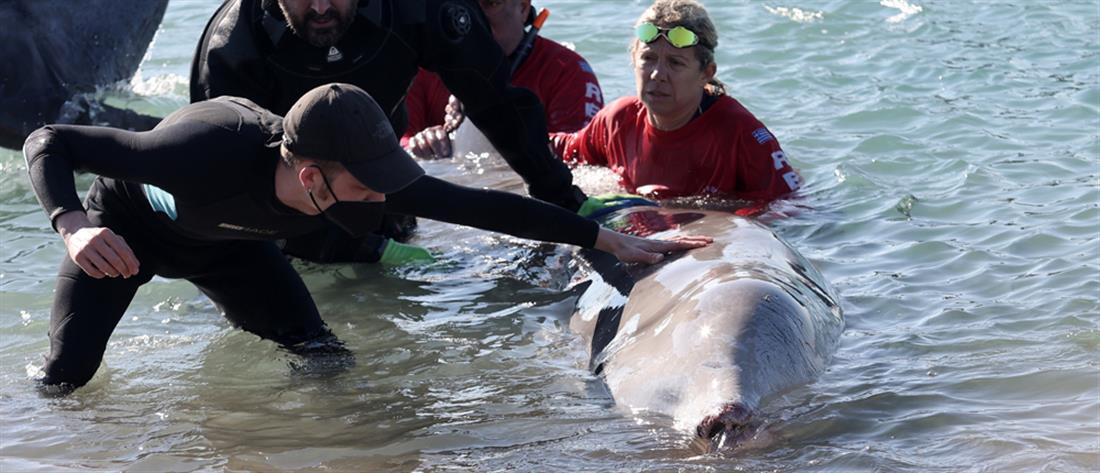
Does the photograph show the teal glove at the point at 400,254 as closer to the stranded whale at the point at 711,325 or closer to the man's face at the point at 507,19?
the stranded whale at the point at 711,325

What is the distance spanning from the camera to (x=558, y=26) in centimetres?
1257

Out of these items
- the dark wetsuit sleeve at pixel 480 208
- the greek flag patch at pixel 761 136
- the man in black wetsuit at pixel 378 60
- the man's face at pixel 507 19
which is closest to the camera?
the dark wetsuit sleeve at pixel 480 208

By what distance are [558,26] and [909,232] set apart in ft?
20.0

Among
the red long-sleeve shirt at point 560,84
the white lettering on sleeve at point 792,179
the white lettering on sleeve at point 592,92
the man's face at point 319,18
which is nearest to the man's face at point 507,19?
the red long-sleeve shirt at point 560,84

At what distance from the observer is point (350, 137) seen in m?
3.95

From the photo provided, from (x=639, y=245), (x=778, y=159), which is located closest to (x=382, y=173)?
(x=639, y=245)

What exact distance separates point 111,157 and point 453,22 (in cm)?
202

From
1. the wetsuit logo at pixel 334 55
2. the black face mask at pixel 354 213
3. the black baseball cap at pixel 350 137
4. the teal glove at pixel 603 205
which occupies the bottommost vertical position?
the teal glove at pixel 603 205

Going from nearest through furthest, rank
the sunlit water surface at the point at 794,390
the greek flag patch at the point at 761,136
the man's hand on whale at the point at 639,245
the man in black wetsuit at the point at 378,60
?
the sunlit water surface at the point at 794,390, the man's hand on whale at the point at 639,245, the man in black wetsuit at the point at 378,60, the greek flag patch at the point at 761,136

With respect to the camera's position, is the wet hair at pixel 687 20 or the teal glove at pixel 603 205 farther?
the wet hair at pixel 687 20

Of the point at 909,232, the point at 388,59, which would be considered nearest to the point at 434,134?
the point at 388,59

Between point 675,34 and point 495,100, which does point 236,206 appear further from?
point 675,34

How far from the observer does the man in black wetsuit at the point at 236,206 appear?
4.01 meters

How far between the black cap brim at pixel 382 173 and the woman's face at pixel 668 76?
8.77 feet
